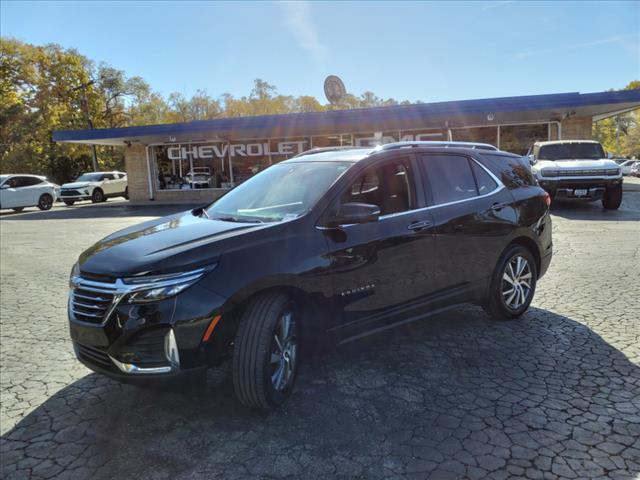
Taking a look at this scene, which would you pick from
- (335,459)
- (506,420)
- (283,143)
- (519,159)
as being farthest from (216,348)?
(283,143)

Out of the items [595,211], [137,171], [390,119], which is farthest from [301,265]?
[137,171]

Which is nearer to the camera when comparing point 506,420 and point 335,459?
point 335,459

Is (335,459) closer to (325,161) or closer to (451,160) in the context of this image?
(325,161)

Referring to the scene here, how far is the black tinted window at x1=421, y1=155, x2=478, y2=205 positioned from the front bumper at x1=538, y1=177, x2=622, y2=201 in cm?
962

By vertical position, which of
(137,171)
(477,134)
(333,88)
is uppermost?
(333,88)

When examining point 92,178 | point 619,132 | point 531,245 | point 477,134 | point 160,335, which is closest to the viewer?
point 160,335

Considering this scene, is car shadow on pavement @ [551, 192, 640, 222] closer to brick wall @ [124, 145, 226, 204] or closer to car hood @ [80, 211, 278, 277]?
car hood @ [80, 211, 278, 277]

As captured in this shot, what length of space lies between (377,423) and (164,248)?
1.78m

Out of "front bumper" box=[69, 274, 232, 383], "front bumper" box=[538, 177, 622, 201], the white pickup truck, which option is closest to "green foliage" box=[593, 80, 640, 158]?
the white pickup truck

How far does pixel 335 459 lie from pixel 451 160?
2935mm

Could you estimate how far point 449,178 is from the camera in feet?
14.4

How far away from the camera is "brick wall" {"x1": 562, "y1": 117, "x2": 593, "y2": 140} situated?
68.1 ft

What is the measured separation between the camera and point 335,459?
2.70 m

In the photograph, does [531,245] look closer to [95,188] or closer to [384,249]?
[384,249]
